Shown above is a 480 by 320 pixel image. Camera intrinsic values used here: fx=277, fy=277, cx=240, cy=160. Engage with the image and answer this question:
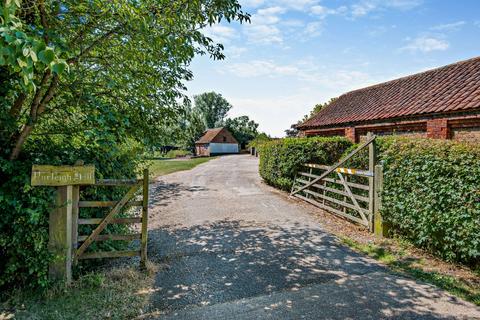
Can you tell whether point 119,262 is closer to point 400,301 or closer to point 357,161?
point 400,301

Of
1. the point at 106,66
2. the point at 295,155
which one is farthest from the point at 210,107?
the point at 106,66

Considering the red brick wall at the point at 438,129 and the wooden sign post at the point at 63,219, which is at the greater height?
the red brick wall at the point at 438,129

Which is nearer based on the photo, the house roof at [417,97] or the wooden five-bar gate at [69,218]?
the wooden five-bar gate at [69,218]

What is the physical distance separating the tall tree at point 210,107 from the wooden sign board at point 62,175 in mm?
73403

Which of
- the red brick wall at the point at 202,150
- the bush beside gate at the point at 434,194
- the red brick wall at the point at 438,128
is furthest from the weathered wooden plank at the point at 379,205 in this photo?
the red brick wall at the point at 202,150

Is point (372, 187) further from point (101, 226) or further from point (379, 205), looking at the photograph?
point (101, 226)

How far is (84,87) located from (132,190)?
1.74 m

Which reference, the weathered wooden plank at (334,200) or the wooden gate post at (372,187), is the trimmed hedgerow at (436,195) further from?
the weathered wooden plank at (334,200)

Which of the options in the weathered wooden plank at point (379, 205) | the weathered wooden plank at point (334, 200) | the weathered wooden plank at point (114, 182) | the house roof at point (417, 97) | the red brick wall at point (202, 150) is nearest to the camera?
the weathered wooden plank at point (114, 182)

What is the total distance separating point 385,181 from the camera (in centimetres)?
638

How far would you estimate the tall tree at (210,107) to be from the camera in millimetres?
77375

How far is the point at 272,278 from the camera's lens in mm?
4434

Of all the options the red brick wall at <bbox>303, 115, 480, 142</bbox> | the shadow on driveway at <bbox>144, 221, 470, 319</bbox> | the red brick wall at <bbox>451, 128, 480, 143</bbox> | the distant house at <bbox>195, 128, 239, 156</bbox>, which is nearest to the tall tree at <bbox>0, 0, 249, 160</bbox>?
the shadow on driveway at <bbox>144, 221, 470, 319</bbox>

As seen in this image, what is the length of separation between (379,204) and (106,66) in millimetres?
6346
